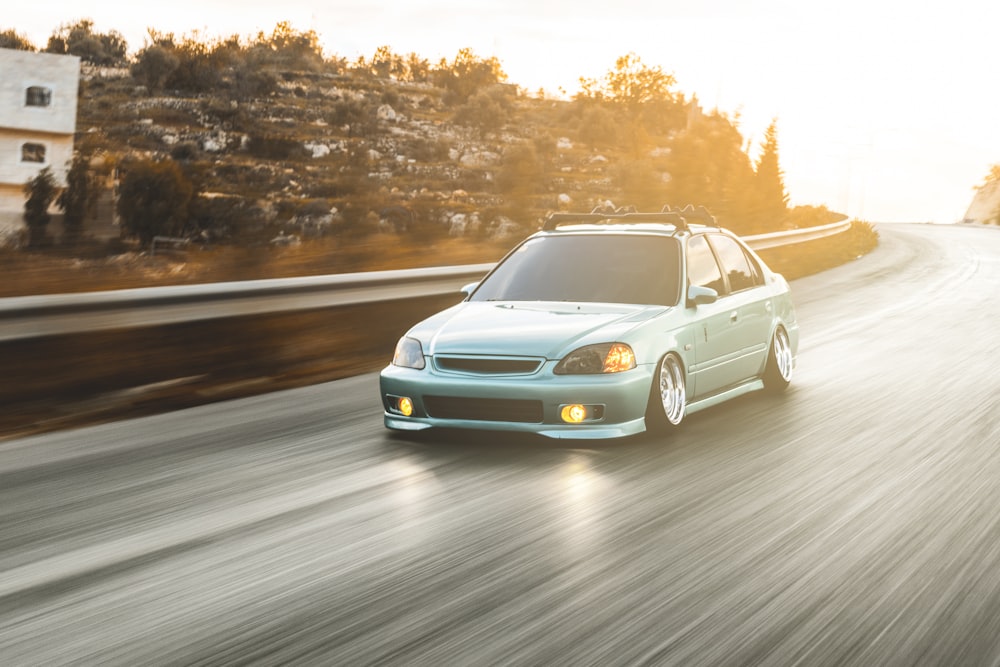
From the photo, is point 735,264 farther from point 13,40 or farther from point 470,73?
point 470,73

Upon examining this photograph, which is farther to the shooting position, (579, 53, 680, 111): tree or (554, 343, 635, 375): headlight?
(579, 53, 680, 111): tree

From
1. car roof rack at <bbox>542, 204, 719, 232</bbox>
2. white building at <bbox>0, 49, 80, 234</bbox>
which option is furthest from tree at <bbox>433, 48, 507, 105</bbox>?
car roof rack at <bbox>542, 204, 719, 232</bbox>

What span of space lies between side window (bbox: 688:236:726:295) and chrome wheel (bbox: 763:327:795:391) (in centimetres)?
88

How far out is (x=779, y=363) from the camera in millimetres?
9461

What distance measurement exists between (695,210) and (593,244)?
1.30 metres

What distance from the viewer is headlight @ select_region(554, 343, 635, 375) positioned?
7.06 m

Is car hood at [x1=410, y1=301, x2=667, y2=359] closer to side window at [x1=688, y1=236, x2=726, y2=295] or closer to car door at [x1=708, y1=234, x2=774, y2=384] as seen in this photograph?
side window at [x1=688, y1=236, x2=726, y2=295]

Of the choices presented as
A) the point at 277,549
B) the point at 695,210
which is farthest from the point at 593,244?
the point at 277,549

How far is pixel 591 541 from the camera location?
16.9ft

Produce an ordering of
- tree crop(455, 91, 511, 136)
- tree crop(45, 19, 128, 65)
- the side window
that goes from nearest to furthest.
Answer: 1. the side window
2. tree crop(455, 91, 511, 136)
3. tree crop(45, 19, 128, 65)

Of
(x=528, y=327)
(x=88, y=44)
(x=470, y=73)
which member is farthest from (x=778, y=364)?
(x=88, y=44)

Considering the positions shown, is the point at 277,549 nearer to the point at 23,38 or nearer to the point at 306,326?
the point at 306,326

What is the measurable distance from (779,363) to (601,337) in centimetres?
277

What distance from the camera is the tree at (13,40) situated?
78438 mm
